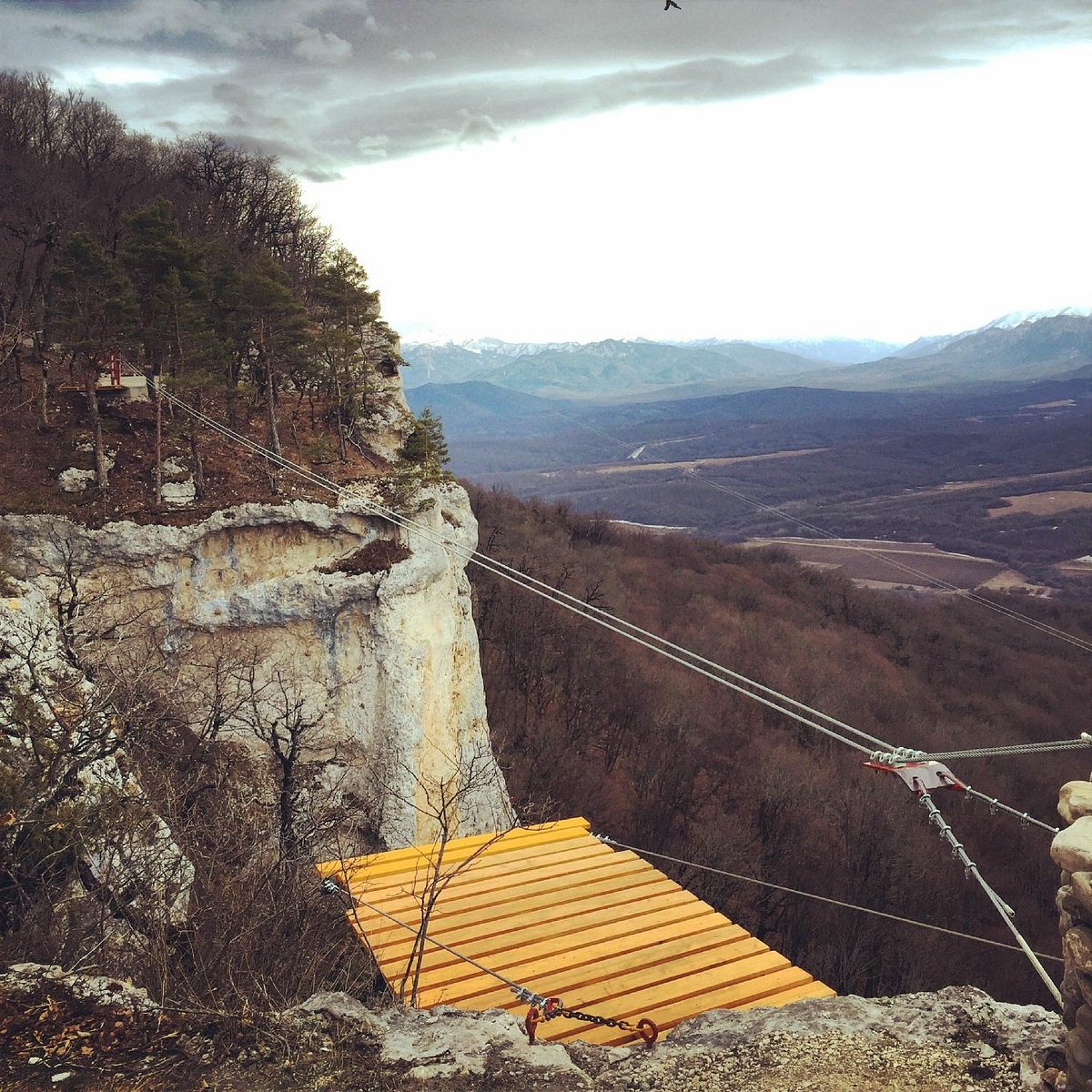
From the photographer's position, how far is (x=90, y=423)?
19.9 m

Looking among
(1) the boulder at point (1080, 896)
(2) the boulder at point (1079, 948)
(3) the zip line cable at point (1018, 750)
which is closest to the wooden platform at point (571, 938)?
(3) the zip line cable at point (1018, 750)

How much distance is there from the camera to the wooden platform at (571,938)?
8523mm

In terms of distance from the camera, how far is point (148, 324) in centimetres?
1861

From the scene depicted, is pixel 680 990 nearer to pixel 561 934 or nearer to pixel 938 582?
pixel 561 934

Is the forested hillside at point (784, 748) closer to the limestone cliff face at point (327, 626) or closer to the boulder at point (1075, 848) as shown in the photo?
the limestone cliff face at point (327, 626)

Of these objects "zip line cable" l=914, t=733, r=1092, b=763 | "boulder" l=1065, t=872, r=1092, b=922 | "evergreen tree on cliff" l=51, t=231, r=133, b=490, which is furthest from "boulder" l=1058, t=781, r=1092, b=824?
"evergreen tree on cliff" l=51, t=231, r=133, b=490

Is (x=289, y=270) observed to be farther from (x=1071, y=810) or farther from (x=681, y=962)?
(x=1071, y=810)

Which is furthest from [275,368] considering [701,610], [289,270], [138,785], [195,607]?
[701,610]

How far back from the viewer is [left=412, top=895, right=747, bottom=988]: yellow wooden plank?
890 centimetres

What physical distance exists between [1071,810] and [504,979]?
5.39 metres

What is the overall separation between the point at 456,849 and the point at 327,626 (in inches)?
336

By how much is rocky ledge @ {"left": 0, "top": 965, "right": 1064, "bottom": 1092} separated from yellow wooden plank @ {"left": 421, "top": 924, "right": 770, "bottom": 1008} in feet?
5.78

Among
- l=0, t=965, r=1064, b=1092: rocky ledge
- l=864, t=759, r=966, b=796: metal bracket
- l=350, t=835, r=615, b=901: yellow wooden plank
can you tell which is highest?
l=864, t=759, r=966, b=796: metal bracket

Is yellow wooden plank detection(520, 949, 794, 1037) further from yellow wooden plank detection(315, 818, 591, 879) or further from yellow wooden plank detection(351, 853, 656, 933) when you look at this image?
yellow wooden plank detection(315, 818, 591, 879)
